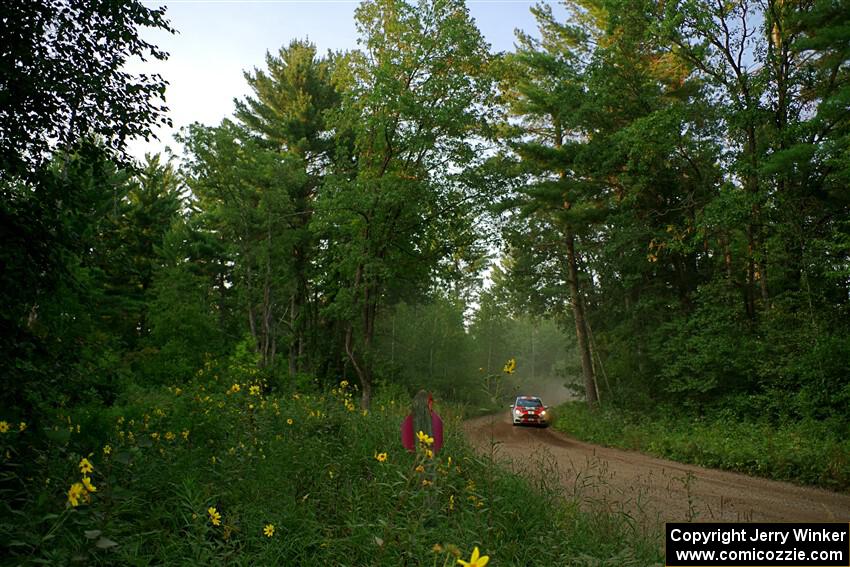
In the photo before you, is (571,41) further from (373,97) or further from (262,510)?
(262,510)

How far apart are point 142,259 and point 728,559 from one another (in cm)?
2683

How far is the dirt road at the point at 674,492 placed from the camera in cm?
670

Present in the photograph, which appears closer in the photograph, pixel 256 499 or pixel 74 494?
pixel 74 494

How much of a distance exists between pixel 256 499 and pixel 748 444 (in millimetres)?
11523

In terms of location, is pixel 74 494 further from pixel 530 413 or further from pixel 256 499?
pixel 530 413

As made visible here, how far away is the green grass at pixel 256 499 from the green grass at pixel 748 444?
6.93m

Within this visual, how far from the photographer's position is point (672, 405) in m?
18.0

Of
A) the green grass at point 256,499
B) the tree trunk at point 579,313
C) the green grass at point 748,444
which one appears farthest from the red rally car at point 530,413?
the green grass at point 256,499

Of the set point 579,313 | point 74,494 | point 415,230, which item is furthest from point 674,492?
point 579,313

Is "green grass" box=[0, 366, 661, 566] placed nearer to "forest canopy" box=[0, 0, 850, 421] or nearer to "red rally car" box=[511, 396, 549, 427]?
"forest canopy" box=[0, 0, 850, 421]

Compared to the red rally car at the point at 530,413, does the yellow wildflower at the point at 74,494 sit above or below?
above

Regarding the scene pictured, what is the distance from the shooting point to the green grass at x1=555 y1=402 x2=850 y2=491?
10203mm

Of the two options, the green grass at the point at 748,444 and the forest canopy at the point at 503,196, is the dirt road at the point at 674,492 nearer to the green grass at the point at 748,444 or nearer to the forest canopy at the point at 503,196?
the green grass at the point at 748,444

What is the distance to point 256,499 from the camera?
483 centimetres
